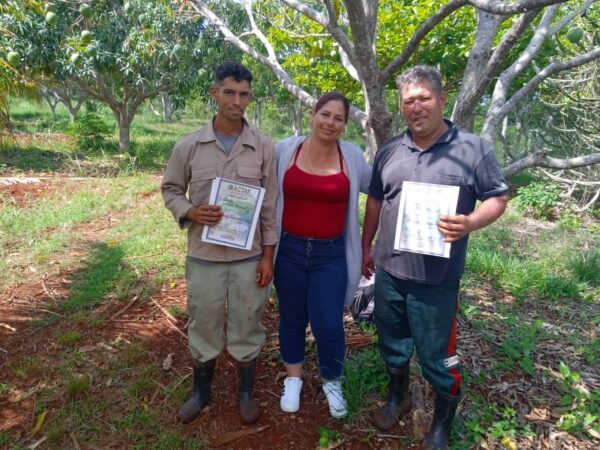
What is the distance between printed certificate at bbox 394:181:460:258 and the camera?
1900mm

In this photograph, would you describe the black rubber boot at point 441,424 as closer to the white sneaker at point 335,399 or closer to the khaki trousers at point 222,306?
the white sneaker at point 335,399

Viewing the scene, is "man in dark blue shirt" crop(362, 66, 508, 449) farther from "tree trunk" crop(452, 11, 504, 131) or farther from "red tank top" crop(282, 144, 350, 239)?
"tree trunk" crop(452, 11, 504, 131)

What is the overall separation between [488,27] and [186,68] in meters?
9.43

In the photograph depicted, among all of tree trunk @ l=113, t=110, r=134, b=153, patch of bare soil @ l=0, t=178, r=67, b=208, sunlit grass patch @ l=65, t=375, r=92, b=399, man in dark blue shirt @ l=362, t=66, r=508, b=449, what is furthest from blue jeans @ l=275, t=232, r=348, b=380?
tree trunk @ l=113, t=110, r=134, b=153

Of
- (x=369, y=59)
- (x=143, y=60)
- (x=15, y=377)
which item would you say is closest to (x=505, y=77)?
(x=369, y=59)

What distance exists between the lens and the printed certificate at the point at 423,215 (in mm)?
1900

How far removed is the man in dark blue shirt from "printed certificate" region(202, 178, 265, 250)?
655mm

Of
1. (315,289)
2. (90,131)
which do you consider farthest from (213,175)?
(90,131)

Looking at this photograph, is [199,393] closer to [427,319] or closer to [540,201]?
[427,319]

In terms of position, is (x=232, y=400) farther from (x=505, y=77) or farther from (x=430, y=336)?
(x=505, y=77)

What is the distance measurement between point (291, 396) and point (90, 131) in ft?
40.8

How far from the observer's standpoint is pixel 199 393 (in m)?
2.50

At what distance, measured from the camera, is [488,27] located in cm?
265

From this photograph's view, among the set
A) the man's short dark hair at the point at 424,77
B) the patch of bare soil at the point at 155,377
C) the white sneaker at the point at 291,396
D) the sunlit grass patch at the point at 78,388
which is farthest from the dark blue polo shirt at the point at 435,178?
the sunlit grass patch at the point at 78,388
